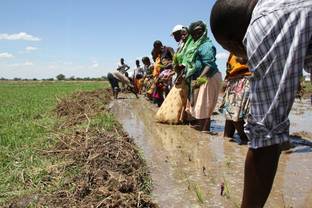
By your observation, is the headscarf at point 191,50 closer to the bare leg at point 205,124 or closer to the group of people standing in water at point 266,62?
the bare leg at point 205,124

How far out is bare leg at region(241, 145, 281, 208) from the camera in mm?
1832

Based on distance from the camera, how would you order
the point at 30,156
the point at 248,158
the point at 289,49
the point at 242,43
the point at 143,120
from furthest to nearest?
the point at 143,120 < the point at 30,156 < the point at 242,43 < the point at 248,158 < the point at 289,49

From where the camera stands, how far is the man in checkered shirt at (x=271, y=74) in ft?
5.74

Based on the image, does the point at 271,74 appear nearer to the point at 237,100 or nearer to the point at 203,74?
the point at 237,100

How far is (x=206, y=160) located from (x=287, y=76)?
122 inches

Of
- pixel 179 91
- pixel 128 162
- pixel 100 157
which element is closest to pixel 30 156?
pixel 100 157

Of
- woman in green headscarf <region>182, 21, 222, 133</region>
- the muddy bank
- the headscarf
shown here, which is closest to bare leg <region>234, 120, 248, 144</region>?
woman in green headscarf <region>182, 21, 222, 133</region>

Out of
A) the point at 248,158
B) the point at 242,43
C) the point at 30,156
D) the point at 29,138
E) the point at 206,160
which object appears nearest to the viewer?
the point at 248,158

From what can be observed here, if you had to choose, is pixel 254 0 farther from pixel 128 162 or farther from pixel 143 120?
pixel 143 120

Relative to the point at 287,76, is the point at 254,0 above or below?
above

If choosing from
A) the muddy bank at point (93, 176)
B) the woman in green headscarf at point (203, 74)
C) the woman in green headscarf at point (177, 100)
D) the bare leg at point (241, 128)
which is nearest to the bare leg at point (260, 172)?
the muddy bank at point (93, 176)

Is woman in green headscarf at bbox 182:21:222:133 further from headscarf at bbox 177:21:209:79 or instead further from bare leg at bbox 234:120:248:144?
bare leg at bbox 234:120:248:144

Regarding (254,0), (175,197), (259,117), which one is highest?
(254,0)

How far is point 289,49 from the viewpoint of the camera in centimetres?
175
